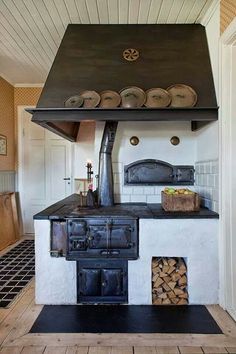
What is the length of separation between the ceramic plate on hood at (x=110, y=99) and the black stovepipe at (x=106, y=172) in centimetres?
30

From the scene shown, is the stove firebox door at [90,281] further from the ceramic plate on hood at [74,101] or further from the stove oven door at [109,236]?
the ceramic plate on hood at [74,101]

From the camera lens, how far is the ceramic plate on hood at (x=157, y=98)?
2555 mm

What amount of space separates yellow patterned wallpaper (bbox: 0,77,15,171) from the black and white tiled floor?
1270mm

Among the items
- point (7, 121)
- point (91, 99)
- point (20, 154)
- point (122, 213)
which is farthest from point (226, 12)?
point (20, 154)

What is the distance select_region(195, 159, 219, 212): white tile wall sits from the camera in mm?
2512

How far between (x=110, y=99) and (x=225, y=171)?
1.14 meters

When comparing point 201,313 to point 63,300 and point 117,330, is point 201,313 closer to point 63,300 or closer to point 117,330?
point 117,330

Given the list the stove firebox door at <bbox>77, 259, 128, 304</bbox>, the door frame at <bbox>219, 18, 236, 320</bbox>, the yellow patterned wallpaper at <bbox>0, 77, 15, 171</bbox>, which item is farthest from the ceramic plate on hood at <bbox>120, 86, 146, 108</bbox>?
the yellow patterned wallpaper at <bbox>0, 77, 15, 171</bbox>

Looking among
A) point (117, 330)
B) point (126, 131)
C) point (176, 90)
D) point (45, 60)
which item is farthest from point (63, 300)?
point (45, 60)

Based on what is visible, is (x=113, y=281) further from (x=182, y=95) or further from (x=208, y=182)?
(x=182, y=95)

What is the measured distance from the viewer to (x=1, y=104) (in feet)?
14.5

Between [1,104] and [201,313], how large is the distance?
150 inches

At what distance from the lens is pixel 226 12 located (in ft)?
7.40

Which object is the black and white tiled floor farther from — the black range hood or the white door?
the black range hood
